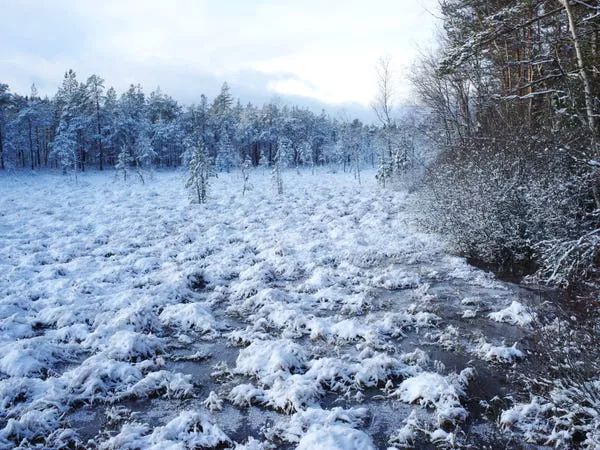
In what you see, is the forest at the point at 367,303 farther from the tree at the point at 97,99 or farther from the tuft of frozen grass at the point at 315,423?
the tree at the point at 97,99

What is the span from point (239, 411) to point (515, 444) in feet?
10.6

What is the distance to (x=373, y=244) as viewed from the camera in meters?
14.0

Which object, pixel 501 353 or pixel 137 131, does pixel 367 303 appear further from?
pixel 137 131

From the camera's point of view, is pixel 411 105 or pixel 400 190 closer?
pixel 411 105

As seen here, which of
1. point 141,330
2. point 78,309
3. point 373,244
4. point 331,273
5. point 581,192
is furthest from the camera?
point 373,244

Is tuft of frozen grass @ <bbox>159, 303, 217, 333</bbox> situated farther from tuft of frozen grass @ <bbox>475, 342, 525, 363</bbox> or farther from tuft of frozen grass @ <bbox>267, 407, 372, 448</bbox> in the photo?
tuft of frozen grass @ <bbox>475, 342, 525, 363</bbox>

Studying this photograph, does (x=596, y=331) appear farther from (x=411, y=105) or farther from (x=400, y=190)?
(x=400, y=190)

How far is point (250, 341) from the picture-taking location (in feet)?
23.3

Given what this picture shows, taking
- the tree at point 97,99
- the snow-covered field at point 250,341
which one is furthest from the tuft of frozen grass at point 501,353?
the tree at point 97,99

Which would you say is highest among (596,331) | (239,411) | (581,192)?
(581,192)

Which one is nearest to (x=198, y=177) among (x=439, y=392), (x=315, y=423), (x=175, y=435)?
(x=175, y=435)

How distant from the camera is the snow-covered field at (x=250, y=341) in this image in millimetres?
4738

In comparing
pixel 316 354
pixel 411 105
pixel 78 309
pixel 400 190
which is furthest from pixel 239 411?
pixel 400 190

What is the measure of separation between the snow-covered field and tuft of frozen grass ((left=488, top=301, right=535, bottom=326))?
1.8 inches
